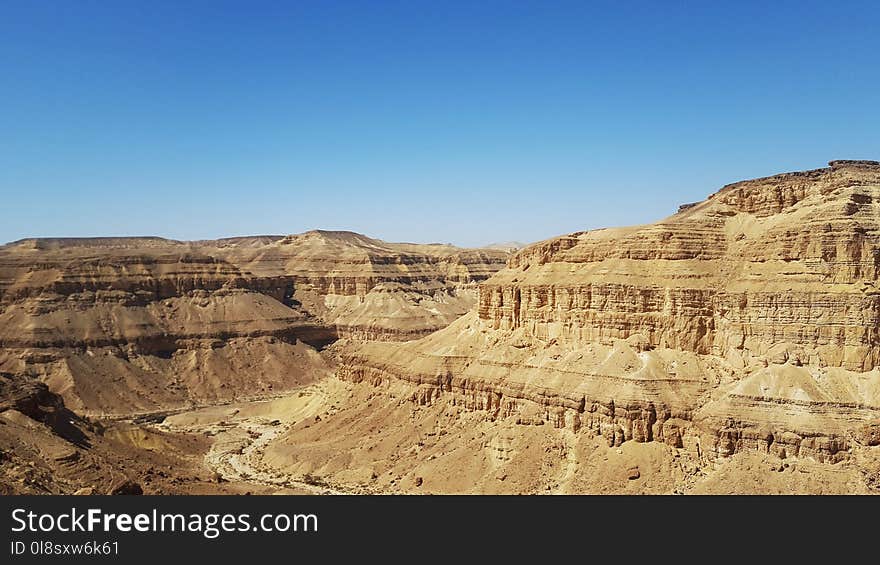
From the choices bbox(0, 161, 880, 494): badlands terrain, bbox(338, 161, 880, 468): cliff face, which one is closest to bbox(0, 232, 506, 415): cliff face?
bbox(0, 161, 880, 494): badlands terrain

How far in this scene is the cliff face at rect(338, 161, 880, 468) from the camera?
49438 millimetres

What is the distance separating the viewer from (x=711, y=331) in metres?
56.6

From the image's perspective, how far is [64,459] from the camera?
4631cm

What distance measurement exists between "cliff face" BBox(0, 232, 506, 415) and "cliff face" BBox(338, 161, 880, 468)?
55679 mm

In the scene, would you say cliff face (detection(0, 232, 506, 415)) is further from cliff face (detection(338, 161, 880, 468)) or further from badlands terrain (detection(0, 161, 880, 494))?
cliff face (detection(338, 161, 880, 468))

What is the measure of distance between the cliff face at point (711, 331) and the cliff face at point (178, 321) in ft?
183

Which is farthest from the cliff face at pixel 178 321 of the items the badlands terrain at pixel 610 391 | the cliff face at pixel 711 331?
the cliff face at pixel 711 331

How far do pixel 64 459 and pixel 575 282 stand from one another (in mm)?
40941

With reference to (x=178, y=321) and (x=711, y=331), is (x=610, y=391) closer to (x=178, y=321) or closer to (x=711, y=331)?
(x=711, y=331)

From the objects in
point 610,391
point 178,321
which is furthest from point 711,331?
point 178,321

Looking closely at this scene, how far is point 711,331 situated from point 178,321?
3684 inches

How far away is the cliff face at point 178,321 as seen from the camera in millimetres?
104625

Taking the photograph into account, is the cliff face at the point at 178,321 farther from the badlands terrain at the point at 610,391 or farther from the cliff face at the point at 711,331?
the cliff face at the point at 711,331
